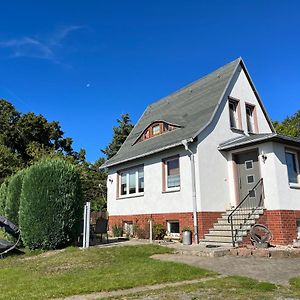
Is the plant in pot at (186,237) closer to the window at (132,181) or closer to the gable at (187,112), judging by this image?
the gable at (187,112)

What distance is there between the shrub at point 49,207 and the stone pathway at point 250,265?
3919 mm

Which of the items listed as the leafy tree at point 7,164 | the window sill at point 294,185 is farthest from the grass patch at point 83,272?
the leafy tree at point 7,164

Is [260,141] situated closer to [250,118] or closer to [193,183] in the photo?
[193,183]

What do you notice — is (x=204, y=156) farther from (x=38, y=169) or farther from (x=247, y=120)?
(x=38, y=169)

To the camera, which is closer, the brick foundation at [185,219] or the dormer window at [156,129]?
the brick foundation at [185,219]

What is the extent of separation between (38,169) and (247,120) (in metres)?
11.2

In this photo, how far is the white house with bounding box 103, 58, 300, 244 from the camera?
13195mm

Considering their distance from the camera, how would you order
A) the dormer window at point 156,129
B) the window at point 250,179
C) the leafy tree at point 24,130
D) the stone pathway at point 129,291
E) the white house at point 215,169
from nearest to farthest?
the stone pathway at point 129,291
the white house at point 215,169
the window at point 250,179
the dormer window at point 156,129
the leafy tree at point 24,130

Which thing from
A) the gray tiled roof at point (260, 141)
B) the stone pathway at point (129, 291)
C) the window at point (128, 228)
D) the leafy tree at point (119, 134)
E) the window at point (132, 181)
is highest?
the leafy tree at point (119, 134)

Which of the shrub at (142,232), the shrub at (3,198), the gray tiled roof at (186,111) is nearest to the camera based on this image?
the gray tiled roof at (186,111)

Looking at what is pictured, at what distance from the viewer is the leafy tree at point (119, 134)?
3866 centimetres

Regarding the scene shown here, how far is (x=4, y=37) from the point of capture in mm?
13859

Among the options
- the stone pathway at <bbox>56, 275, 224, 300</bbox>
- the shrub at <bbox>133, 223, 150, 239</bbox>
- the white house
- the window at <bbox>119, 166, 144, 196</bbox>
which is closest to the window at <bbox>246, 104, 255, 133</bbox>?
the white house

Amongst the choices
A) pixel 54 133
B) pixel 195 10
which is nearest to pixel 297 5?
pixel 195 10
